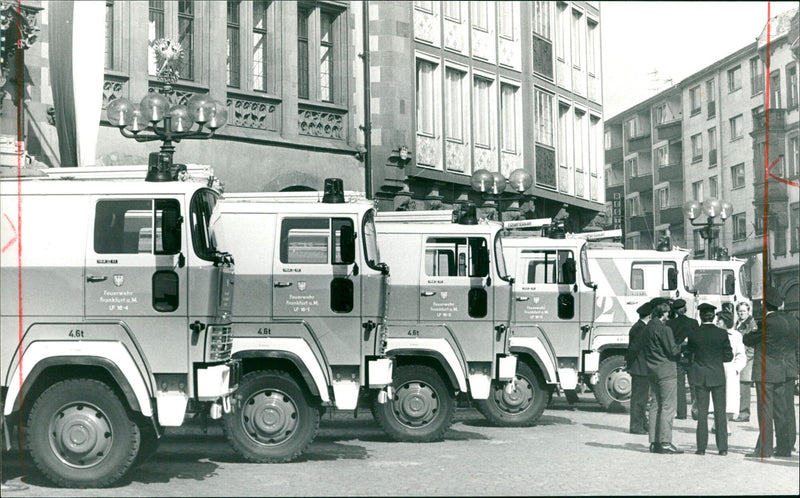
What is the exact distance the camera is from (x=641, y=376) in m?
16.8

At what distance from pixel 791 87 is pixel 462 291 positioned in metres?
5.90

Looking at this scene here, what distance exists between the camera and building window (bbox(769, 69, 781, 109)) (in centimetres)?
1245

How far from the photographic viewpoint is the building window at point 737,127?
1768cm

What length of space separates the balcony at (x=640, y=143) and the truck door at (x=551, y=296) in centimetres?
353

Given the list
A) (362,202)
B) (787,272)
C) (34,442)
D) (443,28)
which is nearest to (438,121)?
(443,28)

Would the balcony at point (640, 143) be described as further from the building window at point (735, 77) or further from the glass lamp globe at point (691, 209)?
the building window at point (735, 77)

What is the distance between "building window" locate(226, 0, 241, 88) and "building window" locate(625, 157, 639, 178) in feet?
29.1

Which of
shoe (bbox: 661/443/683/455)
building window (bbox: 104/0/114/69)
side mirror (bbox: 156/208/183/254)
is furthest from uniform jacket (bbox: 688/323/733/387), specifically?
building window (bbox: 104/0/114/69)

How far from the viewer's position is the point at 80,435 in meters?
11.4

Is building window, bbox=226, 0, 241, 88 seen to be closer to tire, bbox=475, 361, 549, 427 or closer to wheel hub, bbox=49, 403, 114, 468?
tire, bbox=475, 361, 549, 427

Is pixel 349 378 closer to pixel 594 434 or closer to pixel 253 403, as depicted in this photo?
pixel 253 403

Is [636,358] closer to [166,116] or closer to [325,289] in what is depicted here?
[325,289]

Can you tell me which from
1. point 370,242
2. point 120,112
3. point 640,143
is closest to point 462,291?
point 370,242

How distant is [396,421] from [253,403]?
114 inches
